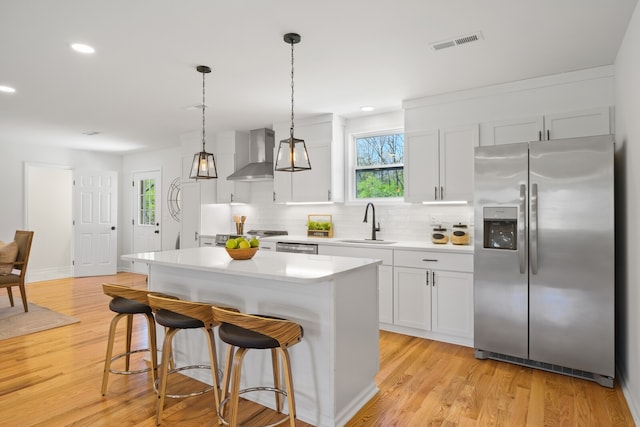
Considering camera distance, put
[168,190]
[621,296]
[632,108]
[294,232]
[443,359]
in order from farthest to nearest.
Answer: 1. [168,190]
2. [294,232]
3. [443,359]
4. [621,296]
5. [632,108]

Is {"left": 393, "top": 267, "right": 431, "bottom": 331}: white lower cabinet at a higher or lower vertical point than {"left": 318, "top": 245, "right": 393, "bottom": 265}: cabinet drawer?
lower

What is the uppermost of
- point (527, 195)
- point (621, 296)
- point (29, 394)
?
point (527, 195)

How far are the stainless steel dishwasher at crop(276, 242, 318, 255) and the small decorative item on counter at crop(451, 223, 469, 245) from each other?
1.58 meters

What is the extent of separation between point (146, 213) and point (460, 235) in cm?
649

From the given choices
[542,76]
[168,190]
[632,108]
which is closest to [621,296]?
[632,108]

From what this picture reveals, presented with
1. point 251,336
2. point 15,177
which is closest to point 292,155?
point 251,336

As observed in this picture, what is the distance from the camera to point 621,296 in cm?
288

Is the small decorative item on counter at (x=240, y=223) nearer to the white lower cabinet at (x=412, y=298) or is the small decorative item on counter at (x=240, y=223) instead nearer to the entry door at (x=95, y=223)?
the white lower cabinet at (x=412, y=298)

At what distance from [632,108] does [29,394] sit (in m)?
4.62

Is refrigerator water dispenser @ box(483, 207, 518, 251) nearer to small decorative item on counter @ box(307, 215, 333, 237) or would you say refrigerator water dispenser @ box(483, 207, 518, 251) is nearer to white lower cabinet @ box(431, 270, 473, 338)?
white lower cabinet @ box(431, 270, 473, 338)

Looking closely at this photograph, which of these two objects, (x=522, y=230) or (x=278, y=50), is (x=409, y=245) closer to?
(x=522, y=230)

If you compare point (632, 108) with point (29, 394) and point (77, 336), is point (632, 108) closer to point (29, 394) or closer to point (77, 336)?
point (29, 394)

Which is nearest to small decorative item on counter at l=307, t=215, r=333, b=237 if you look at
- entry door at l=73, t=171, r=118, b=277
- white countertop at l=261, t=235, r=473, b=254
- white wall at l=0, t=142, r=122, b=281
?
white countertop at l=261, t=235, r=473, b=254

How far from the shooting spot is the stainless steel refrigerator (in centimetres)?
276
